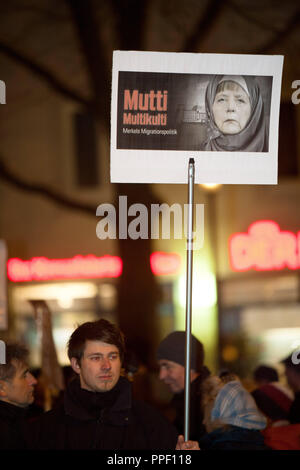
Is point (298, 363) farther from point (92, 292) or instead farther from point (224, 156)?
point (92, 292)

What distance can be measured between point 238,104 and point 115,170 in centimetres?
62

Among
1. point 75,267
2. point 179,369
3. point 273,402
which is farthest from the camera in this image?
point 75,267

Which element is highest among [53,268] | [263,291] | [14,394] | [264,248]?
[264,248]

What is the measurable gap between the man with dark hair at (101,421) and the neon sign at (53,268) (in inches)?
186

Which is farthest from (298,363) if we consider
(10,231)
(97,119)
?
(10,231)

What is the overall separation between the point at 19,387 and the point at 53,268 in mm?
4969

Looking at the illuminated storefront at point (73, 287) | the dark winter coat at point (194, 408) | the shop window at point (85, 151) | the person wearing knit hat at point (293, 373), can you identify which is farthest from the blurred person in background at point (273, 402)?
the shop window at point (85, 151)

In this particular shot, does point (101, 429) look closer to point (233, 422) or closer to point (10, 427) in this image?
point (10, 427)

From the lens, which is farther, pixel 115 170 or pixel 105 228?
pixel 105 228

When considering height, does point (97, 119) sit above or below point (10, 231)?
above

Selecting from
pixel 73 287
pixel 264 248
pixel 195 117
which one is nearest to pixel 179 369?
pixel 195 117

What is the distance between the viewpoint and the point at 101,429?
2.99 meters
